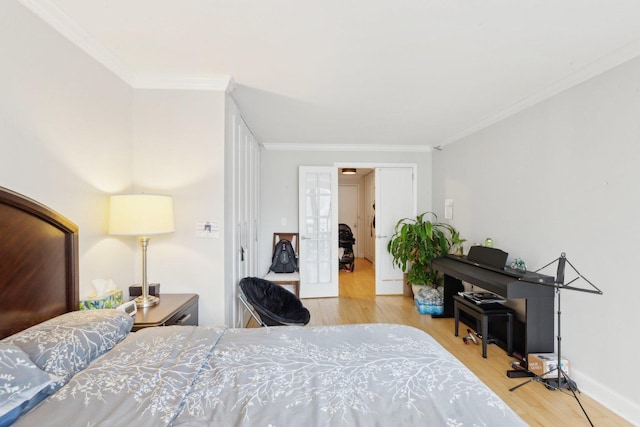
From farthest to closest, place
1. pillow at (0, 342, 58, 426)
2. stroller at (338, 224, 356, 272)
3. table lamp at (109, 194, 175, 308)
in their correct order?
1. stroller at (338, 224, 356, 272)
2. table lamp at (109, 194, 175, 308)
3. pillow at (0, 342, 58, 426)

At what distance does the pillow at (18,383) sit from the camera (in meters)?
0.86

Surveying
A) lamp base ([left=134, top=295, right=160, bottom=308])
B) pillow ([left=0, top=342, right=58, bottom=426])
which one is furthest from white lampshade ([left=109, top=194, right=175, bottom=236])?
pillow ([left=0, top=342, right=58, bottom=426])

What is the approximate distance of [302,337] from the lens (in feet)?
5.09

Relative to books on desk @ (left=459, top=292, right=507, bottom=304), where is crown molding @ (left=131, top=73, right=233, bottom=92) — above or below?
above

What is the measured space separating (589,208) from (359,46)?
2141 millimetres

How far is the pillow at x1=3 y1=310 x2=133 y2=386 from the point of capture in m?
1.07

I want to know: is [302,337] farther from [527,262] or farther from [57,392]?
[527,262]

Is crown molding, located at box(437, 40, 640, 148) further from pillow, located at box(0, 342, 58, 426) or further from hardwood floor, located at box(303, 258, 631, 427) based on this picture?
pillow, located at box(0, 342, 58, 426)

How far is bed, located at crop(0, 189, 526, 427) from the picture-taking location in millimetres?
907

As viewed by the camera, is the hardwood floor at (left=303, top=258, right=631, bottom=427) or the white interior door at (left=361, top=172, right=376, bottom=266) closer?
the hardwood floor at (left=303, top=258, right=631, bottom=427)

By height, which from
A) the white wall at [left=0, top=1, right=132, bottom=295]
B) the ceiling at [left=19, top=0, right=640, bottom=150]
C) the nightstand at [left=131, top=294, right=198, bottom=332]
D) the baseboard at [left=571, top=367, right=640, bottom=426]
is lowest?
the baseboard at [left=571, top=367, right=640, bottom=426]

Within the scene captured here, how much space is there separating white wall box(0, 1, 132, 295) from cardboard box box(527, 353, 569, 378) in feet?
11.2

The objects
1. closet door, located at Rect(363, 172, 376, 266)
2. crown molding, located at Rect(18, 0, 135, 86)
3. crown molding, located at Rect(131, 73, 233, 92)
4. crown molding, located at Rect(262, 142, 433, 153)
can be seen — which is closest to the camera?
crown molding, located at Rect(18, 0, 135, 86)

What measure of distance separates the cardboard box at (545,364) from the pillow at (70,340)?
3026 mm
